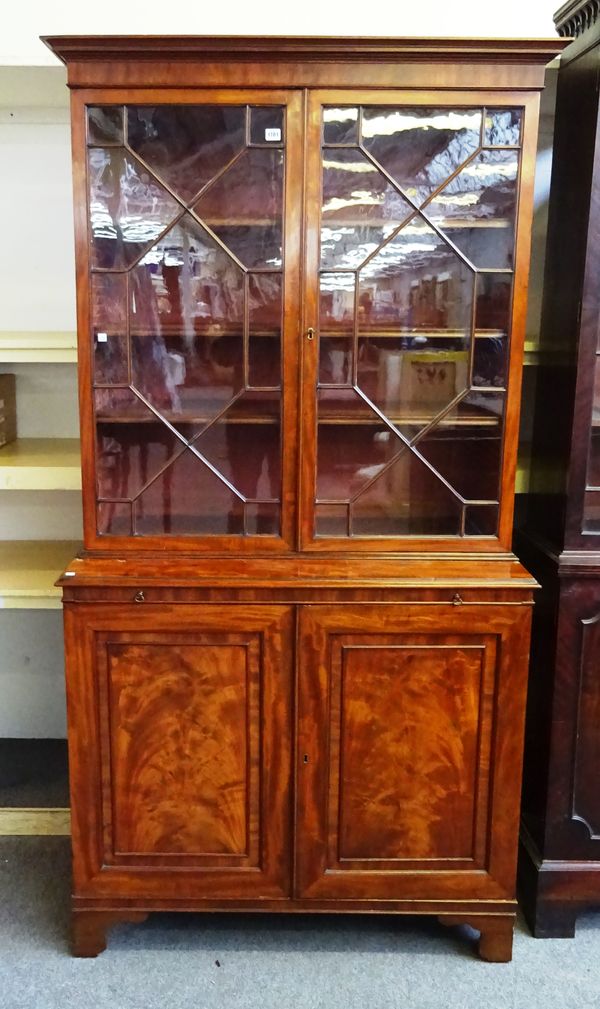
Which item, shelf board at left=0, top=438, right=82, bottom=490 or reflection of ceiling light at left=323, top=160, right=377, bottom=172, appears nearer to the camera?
reflection of ceiling light at left=323, top=160, right=377, bottom=172

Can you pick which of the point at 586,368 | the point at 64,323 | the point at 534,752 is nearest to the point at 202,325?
the point at 64,323

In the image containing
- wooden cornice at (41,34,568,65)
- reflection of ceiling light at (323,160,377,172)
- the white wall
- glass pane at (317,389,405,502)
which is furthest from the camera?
the white wall

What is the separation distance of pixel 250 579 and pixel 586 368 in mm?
873

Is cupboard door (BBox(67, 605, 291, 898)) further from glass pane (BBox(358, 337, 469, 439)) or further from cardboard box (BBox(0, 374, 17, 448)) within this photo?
cardboard box (BBox(0, 374, 17, 448))

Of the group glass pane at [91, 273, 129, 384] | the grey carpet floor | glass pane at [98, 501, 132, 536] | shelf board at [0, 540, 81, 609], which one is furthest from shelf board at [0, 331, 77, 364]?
the grey carpet floor

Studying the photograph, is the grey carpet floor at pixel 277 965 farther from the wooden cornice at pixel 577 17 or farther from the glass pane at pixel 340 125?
the wooden cornice at pixel 577 17

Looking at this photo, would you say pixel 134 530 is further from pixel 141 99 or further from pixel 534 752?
pixel 534 752

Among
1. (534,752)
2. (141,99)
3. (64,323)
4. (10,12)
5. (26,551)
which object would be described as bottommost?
(534,752)

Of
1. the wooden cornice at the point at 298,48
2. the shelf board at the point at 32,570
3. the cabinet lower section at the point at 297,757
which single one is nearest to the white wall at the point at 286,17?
the wooden cornice at the point at 298,48

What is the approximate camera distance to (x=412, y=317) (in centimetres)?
183

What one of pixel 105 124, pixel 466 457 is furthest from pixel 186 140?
pixel 466 457

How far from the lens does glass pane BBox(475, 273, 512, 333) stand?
176cm

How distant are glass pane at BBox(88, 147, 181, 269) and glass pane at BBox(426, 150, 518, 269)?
58 cm

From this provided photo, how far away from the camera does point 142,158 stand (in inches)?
67.9
